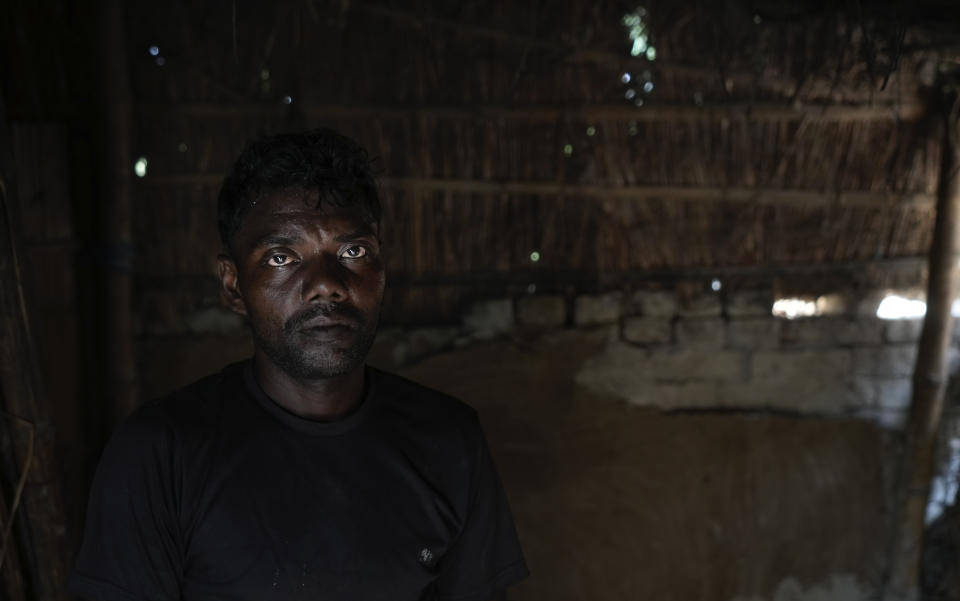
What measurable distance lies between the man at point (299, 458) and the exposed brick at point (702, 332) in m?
1.69

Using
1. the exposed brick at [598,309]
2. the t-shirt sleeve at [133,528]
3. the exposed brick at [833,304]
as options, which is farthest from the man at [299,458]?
the exposed brick at [833,304]

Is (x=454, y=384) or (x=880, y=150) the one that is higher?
(x=880, y=150)

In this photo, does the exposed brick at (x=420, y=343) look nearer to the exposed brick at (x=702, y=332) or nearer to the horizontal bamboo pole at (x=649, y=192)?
the horizontal bamboo pole at (x=649, y=192)

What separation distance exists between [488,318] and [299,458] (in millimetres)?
1585

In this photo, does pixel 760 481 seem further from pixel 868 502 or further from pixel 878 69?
pixel 878 69

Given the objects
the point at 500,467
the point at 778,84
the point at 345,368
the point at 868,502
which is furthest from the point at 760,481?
the point at 345,368

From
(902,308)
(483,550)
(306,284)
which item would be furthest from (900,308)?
(306,284)

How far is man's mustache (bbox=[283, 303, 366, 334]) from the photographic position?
182 cm

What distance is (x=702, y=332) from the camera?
3504mm

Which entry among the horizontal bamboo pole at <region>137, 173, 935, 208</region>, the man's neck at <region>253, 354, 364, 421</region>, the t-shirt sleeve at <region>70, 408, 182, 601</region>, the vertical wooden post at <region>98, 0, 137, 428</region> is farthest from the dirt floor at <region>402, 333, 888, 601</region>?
the t-shirt sleeve at <region>70, 408, 182, 601</region>

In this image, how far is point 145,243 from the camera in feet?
10.1

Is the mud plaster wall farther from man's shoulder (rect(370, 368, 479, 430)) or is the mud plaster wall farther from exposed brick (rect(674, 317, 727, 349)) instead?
man's shoulder (rect(370, 368, 479, 430))

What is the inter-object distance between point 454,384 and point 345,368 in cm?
145

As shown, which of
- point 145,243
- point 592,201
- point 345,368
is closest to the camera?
point 345,368
